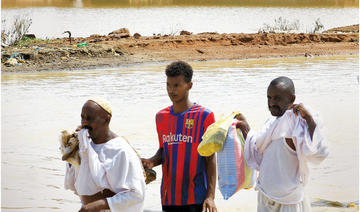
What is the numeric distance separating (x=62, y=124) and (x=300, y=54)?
14580mm

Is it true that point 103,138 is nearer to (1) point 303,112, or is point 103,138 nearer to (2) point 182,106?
(2) point 182,106

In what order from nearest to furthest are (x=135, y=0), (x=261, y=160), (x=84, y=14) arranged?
(x=261, y=160) → (x=84, y=14) → (x=135, y=0)

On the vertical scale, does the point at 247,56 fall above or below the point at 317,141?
below

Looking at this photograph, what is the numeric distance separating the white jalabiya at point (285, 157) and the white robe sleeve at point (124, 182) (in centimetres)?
85

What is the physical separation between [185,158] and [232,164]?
0.93 ft

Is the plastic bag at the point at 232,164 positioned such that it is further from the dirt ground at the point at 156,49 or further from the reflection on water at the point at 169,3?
the reflection on water at the point at 169,3

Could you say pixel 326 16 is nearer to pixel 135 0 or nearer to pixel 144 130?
pixel 135 0

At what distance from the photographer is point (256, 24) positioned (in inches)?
→ 1378

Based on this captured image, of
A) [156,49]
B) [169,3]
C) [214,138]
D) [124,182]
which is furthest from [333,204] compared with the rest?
[169,3]

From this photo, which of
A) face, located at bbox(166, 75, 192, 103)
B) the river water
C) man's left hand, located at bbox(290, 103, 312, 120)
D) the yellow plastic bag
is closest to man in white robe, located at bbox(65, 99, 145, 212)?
the yellow plastic bag

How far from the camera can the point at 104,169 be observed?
120 inches

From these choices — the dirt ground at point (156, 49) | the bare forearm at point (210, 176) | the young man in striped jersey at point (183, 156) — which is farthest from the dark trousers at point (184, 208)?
the dirt ground at point (156, 49)

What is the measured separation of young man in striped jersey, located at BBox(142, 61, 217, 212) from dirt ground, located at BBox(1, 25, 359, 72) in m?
14.9

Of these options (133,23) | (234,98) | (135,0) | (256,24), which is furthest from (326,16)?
(234,98)
